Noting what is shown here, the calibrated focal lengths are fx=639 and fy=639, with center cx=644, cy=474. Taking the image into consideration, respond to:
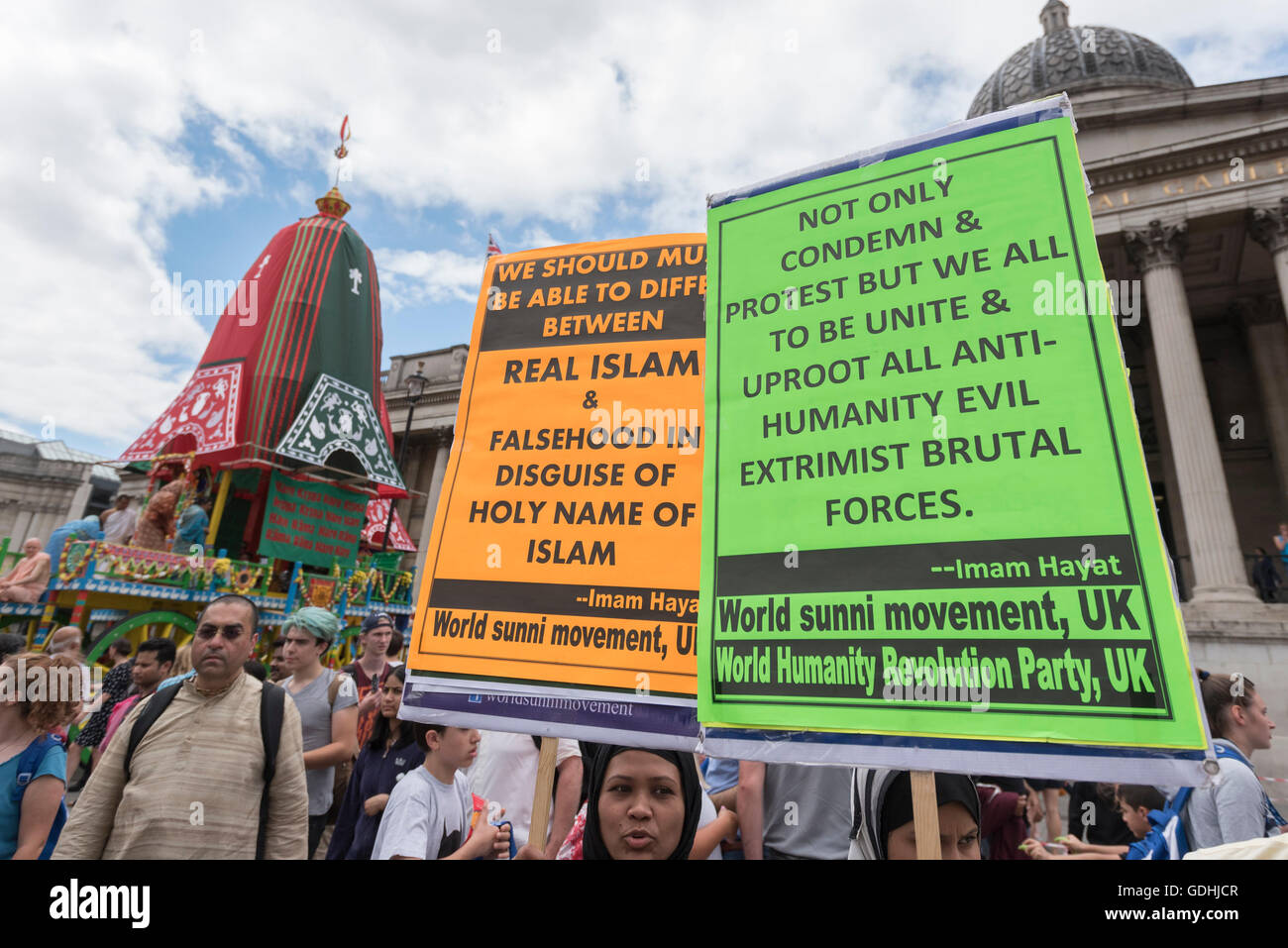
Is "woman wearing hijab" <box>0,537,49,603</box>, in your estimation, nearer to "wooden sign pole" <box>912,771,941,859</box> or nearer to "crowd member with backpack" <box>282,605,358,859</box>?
"crowd member with backpack" <box>282,605,358,859</box>

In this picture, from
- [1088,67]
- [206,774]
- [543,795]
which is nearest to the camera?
[543,795]

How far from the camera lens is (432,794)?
311 centimetres

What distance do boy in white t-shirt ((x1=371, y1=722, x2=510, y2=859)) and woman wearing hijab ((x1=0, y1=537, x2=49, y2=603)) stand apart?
10.9 metres

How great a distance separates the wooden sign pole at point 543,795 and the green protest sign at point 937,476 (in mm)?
767

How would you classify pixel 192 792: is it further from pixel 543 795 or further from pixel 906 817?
pixel 906 817

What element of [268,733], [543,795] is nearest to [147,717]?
[268,733]

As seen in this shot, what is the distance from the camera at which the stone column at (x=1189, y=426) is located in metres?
13.6

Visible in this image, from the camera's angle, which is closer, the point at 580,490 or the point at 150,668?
the point at 580,490

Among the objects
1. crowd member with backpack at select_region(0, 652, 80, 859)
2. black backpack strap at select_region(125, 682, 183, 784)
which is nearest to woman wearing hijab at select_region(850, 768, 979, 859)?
black backpack strap at select_region(125, 682, 183, 784)

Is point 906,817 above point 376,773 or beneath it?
above

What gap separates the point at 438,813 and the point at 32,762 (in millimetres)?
1924

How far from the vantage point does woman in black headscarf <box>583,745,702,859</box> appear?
238 centimetres

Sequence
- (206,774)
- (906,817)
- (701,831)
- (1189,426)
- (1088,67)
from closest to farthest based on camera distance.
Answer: (906,817) < (701,831) < (206,774) < (1189,426) < (1088,67)

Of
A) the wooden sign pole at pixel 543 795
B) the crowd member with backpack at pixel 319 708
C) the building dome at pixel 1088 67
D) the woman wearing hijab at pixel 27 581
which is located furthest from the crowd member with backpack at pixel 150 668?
the building dome at pixel 1088 67
